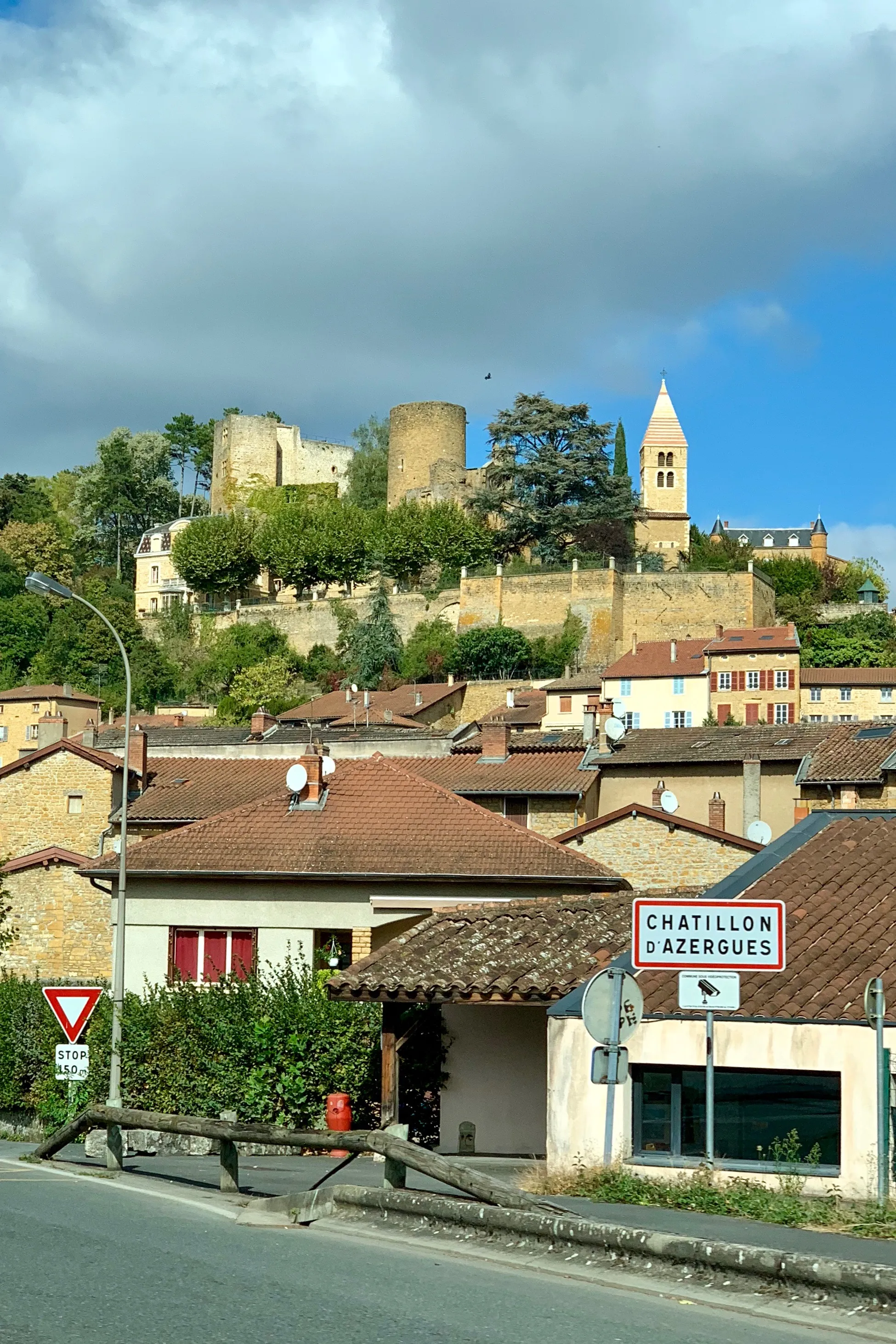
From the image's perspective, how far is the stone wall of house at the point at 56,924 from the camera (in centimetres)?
3456

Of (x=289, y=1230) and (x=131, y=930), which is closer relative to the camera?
(x=289, y=1230)

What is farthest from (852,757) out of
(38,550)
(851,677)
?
(38,550)

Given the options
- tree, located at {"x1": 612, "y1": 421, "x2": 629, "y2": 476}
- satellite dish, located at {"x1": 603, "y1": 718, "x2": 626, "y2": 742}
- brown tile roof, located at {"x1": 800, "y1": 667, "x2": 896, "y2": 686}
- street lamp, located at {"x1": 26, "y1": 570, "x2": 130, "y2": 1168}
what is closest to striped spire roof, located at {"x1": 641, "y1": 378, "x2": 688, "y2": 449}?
tree, located at {"x1": 612, "y1": 421, "x2": 629, "y2": 476}

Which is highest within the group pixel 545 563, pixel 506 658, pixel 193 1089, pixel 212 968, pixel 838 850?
pixel 545 563

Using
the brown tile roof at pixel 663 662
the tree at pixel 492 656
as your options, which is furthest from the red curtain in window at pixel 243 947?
the tree at pixel 492 656

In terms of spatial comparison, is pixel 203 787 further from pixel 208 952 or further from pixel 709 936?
pixel 709 936

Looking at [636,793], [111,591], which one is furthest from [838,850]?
[111,591]

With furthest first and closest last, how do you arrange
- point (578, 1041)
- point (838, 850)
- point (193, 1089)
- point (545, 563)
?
point (545, 563) → point (193, 1089) → point (838, 850) → point (578, 1041)

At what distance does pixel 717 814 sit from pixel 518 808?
540 cm

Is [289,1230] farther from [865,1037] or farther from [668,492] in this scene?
[668,492]

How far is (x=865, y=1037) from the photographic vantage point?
49.5 feet

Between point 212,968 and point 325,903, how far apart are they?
2.01 meters

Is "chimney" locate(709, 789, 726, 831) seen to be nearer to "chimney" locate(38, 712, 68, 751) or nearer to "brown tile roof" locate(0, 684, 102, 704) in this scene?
"chimney" locate(38, 712, 68, 751)

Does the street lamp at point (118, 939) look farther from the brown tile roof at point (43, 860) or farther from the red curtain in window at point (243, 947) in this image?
the brown tile roof at point (43, 860)
